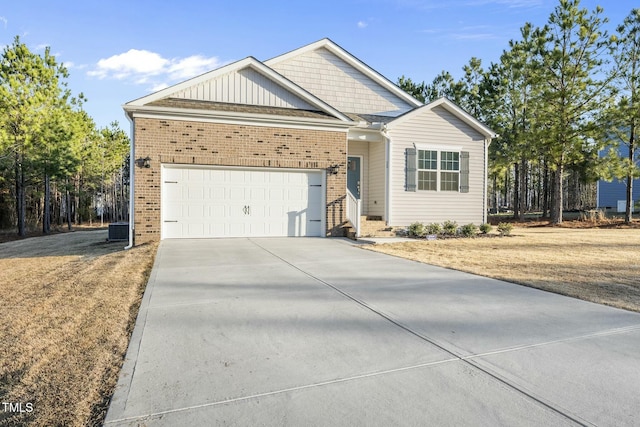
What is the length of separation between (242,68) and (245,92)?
2.34 feet

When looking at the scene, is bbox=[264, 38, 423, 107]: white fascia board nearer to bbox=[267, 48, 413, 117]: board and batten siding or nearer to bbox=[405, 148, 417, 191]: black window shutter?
bbox=[267, 48, 413, 117]: board and batten siding

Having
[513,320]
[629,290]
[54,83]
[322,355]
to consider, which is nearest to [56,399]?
[322,355]

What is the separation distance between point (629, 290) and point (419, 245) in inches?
222

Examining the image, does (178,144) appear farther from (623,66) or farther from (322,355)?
(623,66)

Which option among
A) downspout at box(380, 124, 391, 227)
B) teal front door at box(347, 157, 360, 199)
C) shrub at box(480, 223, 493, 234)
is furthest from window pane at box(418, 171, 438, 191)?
teal front door at box(347, 157, 360, 199)

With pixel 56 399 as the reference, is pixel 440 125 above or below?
above

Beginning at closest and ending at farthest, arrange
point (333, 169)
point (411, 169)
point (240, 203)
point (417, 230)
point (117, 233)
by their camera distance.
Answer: point (240, 203) → point (333, 169) → point (417, 230) → point (117, 233) → point (411, 169)

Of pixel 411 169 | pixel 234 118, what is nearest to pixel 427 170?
pixel 411 169

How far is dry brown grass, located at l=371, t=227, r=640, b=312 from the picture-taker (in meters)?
5.44

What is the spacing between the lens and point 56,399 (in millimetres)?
2395

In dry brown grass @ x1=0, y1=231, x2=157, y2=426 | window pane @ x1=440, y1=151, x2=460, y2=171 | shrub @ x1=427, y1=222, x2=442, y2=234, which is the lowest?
dry brown grass @ x1=0, y1=231, x2=157, y2=426

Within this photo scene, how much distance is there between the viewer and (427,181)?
1384 cm

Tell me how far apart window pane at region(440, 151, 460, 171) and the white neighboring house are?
4 cm

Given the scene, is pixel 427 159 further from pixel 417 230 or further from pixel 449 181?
pixel 417 230
